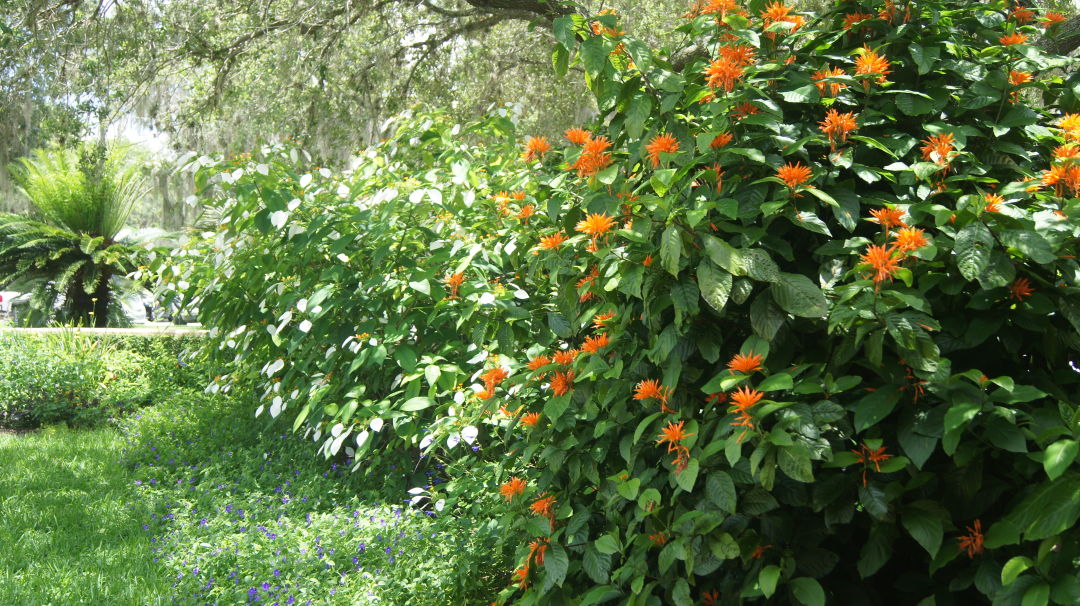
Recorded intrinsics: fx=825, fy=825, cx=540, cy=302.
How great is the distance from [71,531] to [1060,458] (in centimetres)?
410

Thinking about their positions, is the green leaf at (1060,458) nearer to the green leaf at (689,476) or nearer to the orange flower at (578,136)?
the green leaf at (689,476)

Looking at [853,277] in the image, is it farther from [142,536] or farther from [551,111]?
[551,111]

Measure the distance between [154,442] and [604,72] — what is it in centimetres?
444

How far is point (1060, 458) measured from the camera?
1330 mm

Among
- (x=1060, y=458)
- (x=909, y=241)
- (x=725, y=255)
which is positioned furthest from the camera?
(x=725, y=255)

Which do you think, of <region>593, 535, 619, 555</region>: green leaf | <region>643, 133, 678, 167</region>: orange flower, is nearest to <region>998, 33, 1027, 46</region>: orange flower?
<region>643, 133, 678, 167</region>: orange flower

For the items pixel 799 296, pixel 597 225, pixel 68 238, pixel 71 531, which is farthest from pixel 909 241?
pixel 68 238

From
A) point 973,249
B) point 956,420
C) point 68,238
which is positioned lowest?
point 68,238

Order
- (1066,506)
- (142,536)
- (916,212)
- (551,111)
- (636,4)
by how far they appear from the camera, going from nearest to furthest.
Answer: (1066,506)
(916,212)
(142,536)
(636,4)
(551,111)

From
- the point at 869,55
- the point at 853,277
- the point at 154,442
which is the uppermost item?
the point at 869,55

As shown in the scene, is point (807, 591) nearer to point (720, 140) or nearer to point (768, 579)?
point (768, 579)

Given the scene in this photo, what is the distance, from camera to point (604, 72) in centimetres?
192

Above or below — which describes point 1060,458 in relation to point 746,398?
below

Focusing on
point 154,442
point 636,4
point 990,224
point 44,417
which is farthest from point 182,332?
point 990,224
